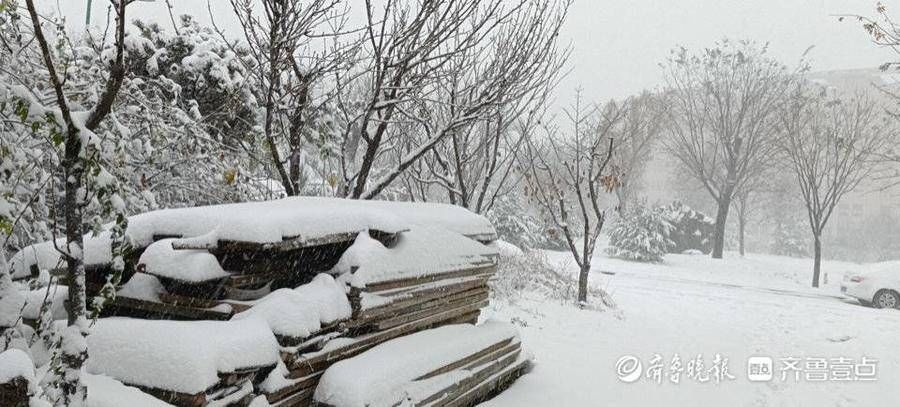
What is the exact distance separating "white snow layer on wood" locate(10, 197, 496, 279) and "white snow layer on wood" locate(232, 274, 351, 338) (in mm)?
314

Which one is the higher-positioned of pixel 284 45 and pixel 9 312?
pixel 284 45

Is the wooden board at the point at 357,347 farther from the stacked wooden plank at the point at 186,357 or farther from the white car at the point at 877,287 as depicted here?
the white car at the point at 877,287

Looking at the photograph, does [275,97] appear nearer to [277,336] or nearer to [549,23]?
[277,336]

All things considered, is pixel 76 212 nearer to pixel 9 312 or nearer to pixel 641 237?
pixel 9 312

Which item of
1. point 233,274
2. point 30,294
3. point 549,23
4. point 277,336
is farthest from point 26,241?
point 549,23

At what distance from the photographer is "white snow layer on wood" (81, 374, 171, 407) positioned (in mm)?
Result: 2262

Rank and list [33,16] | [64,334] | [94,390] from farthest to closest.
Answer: [94,390] < [64,334] < [33,16]

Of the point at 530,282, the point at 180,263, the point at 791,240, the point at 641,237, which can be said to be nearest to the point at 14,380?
the point at 180,263

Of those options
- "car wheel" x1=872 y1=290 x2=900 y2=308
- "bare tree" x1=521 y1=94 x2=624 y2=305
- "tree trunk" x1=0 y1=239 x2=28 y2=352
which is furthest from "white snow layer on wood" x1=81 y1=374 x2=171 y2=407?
"car wheel" x1=872 y1=290 x2=900 y2=308

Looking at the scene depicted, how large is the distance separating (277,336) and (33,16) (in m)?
1.72

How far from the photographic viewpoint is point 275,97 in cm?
537

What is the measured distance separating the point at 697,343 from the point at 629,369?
2550 mm

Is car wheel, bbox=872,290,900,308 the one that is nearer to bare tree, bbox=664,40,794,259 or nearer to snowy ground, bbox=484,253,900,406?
snowy ground, bbox=484,253,900,406

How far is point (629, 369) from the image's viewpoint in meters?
5.89
